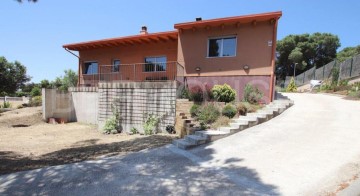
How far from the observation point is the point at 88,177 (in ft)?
17.4

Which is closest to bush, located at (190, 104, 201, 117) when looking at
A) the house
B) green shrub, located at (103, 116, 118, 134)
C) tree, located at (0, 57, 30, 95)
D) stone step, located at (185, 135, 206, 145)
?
the house

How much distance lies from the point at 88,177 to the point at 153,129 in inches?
230

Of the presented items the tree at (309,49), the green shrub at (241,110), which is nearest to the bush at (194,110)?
the green shrub at (241,110)

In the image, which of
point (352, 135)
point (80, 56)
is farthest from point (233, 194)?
point (80, 56)

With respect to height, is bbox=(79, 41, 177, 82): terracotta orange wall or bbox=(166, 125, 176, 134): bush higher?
bbox=(79, 41, 177, 82): terracotta orange wall

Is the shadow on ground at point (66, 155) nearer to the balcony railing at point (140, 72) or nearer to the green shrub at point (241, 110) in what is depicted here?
the green shrub at point (241, 110)

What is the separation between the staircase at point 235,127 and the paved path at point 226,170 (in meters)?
0.28

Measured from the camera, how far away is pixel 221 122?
355 inches

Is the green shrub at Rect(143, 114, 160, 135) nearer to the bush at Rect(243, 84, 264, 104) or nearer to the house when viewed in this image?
the house

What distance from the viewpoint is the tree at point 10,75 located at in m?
31.5

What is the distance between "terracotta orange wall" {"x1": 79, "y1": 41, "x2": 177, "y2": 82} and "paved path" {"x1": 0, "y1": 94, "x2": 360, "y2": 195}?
338 inches

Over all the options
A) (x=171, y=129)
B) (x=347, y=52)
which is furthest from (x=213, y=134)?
(x=347, y=52)

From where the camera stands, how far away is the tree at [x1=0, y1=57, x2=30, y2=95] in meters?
31.5

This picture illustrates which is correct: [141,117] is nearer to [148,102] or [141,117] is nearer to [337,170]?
[148,102]
